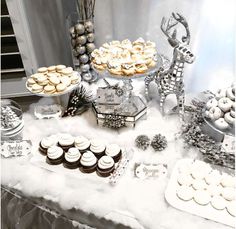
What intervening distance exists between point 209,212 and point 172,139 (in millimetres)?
319

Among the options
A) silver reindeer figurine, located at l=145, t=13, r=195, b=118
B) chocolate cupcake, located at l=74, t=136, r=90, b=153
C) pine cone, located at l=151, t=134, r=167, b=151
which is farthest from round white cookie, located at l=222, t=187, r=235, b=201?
chocolate cupcake, located at l=74, t=136, r=90, b=153

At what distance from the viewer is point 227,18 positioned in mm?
1211

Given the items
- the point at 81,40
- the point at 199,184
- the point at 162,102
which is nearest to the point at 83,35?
the point at 81,40

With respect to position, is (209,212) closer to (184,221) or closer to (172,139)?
(184,221)

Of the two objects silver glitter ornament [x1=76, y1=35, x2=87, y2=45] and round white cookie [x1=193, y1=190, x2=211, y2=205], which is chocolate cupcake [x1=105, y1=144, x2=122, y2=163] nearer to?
round white cookie [x1=193, y1=190, x2=211, y2=205]

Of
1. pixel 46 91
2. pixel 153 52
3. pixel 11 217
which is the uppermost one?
pixel 153 52

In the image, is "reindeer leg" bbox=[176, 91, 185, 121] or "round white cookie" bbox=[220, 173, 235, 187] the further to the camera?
"reindeer leg" bbox=[176, 91, 185, 121]

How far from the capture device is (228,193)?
900mm

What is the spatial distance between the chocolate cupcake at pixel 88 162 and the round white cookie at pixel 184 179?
0.90ft

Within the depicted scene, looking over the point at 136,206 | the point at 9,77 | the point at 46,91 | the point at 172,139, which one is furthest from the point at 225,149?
the point at 9,77

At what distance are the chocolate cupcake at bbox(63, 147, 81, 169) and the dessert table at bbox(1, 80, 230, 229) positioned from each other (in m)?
0.03

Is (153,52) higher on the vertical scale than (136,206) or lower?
higher

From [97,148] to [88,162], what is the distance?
6 centimetres

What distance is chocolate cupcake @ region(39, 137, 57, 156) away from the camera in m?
1.08
